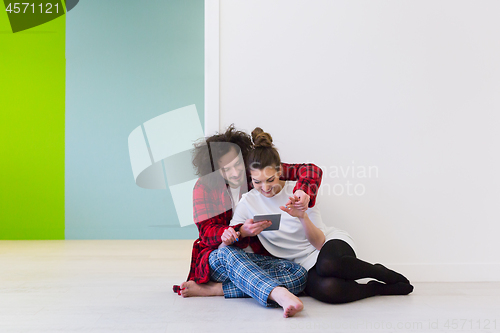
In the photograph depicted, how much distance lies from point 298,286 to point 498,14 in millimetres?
1689

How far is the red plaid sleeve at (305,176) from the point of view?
1.60m

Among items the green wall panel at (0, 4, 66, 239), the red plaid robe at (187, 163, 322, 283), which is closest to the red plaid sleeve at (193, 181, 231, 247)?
the red plaid robe at (187, 163, 322, 283)

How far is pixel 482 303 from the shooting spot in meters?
1.52

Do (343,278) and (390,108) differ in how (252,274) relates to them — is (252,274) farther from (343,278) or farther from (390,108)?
(390,108)

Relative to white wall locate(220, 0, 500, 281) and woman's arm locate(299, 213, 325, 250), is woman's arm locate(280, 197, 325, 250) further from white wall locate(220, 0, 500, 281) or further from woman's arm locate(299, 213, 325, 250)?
white wall locate(220, 0, 500, 281)

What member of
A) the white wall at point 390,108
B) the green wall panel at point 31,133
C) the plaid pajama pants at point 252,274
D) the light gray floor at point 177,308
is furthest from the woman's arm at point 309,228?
the green wall panel at point 31,133

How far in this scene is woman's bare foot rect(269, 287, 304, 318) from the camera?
4.30 feet

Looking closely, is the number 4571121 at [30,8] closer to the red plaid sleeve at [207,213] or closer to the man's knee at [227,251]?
the red plaid sleeve at [207,213]

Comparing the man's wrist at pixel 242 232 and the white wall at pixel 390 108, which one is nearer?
the man's wrist at pixel 242 232

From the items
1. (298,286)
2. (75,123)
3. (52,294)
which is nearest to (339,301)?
(298,286)

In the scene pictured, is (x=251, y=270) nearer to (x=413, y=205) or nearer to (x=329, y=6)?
(x=413, y=205)

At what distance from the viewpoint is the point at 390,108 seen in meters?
1.98

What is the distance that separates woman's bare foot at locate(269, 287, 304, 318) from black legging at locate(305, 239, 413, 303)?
221mm

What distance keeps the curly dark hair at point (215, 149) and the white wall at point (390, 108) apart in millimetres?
236
